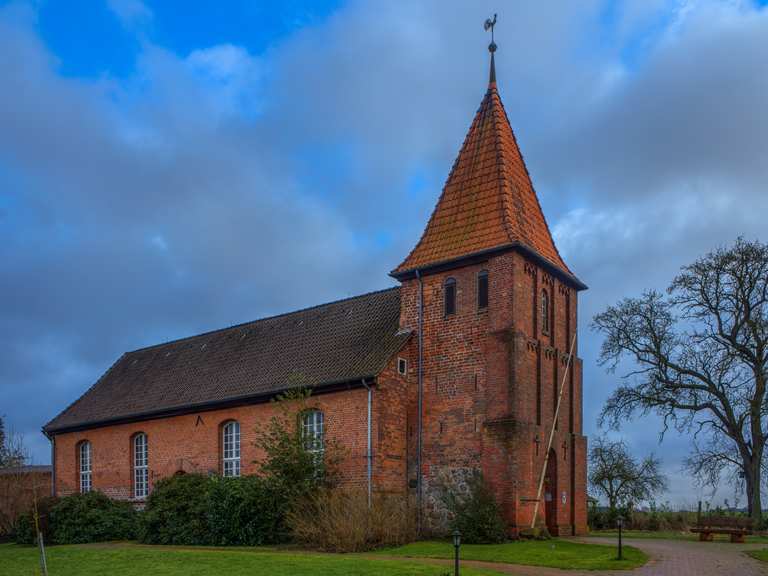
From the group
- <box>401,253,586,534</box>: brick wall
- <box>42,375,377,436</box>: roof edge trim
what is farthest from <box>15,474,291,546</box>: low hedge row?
<box>401,253,586,534</box>: brick wall

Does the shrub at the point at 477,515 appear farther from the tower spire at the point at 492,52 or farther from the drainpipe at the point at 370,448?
the tower spire at the point at 492,52

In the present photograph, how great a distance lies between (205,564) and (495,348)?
1033cm

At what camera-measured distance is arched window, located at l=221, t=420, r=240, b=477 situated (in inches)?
1163

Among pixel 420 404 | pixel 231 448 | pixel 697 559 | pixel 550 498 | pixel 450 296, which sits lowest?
pixel 697 559

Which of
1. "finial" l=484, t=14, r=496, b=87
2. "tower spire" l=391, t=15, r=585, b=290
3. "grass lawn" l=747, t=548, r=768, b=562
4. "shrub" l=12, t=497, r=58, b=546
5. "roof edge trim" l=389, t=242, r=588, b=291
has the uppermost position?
"finial" l=484, t=14, r=496, b=87

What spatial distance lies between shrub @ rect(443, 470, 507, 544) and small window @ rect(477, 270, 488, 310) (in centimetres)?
502

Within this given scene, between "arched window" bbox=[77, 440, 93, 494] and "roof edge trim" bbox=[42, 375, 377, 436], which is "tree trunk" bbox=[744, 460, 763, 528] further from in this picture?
"arched window" bbox=[77, 440, 93, 494]

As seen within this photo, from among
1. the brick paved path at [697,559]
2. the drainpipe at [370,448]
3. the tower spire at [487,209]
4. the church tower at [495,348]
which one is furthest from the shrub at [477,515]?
the tower spire at [487,209]

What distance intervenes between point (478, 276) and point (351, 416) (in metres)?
5.90

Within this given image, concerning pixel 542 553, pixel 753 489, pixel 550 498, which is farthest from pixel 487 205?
pixel 753 489

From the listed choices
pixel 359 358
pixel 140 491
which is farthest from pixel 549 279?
pixel 140 491

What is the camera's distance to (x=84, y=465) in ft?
121

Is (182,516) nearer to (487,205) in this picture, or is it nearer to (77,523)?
(77,523)

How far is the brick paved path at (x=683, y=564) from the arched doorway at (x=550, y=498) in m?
3.56
